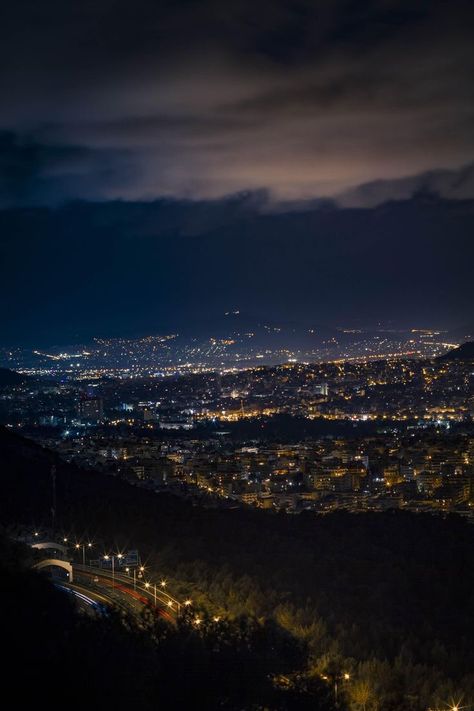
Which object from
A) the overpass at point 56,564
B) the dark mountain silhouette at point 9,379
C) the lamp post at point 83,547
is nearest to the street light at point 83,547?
the lamp post at point 83,547

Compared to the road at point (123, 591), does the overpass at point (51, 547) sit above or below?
above

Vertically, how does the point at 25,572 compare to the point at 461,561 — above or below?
above

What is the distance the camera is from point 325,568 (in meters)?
17.5

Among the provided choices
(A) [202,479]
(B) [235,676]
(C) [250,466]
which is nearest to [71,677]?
(B) [235,676]

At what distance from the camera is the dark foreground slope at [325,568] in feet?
41.4

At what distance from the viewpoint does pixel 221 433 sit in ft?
133

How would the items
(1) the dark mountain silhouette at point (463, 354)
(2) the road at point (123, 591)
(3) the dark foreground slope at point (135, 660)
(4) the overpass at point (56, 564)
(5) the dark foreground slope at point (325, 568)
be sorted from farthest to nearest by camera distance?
1. (1) the dark mountain silhouette at point (463, 354)
2. (4) the overpass at point (56, 564)
3. (2) the road at point (123, 591)
4. (5) the dark foreground slope at point (325, 568)
5. (3) the dark foreground slope at point (135, 660)

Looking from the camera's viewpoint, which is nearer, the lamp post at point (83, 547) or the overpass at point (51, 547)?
the overpass at point (51, 547)

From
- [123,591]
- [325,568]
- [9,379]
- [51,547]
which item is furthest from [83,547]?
[9,379]

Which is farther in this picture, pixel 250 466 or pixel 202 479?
pixel 250 466

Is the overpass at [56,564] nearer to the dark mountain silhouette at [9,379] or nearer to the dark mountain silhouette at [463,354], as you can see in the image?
the dark mountain silhouette at [9,379]

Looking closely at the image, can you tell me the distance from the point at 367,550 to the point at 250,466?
12.2 m

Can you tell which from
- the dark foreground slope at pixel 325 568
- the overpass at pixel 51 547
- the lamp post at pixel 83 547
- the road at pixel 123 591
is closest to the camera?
the dark foreground slope at pixel 325 568

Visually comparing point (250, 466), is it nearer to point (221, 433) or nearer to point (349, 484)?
point (349, 484)
